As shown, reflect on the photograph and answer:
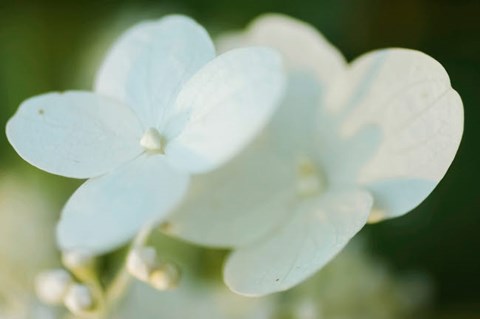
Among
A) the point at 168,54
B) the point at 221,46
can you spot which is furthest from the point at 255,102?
the point at 221,46

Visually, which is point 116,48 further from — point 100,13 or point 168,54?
point 100,13

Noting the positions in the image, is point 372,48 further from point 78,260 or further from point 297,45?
point 78,260

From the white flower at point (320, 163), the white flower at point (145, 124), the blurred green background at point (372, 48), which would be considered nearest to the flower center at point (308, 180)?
the white flower at point (320, 163)

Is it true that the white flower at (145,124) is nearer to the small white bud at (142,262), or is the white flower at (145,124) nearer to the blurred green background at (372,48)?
the small white bud at (142,262)

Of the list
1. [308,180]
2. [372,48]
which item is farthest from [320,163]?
[372,48]

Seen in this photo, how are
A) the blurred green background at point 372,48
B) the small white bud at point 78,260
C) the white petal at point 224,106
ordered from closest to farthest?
the white petal at point 224,106 → the small white bud at point 78,260 → the blurred green background at point 372,48

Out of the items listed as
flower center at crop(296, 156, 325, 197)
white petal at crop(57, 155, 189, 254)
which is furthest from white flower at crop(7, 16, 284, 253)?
flower center at crop(296, 156, 325, 197)
